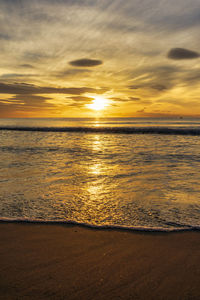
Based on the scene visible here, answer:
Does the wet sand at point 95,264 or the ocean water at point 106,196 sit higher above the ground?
the ocean water at point 106,196

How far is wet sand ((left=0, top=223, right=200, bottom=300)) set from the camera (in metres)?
2.47

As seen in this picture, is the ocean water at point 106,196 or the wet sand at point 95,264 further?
the ocean water at point 106,196

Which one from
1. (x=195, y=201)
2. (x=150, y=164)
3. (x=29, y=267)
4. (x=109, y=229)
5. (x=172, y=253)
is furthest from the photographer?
(x=150, y=164)

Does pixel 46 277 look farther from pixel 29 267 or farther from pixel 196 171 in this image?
pixel 196 171

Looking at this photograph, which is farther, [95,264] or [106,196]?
[106,196]

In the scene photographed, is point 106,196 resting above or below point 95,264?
above

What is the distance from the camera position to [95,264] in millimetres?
2914

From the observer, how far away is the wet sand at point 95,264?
8.11ft

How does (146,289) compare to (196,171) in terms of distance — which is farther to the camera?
(196,171)

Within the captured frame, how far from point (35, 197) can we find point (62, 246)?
2249mm

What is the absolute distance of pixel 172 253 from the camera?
315cm

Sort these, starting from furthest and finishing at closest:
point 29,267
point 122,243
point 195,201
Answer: point 195,201
point 122,243
point 29,267

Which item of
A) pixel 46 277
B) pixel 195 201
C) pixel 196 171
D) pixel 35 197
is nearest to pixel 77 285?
pixel 46 277

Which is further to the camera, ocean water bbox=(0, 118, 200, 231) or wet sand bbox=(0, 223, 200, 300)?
ocean water bbox=(0, 118, 200, 231)
